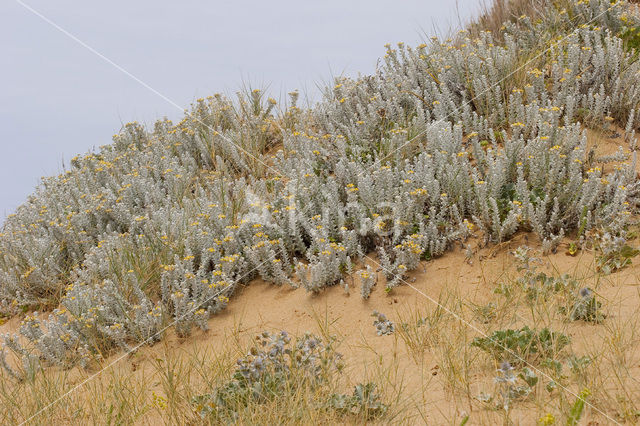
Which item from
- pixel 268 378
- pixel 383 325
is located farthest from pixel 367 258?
pixel 268 378

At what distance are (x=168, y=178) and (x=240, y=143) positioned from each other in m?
1.02

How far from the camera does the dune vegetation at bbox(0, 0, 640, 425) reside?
346 centimetres

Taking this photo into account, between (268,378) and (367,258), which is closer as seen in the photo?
(268,378)

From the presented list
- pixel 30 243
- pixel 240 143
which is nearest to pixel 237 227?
pixel 240 143

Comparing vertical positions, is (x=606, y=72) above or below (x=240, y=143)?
A: below

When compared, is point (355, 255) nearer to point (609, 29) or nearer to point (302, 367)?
point (302, 367)

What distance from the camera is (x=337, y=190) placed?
5.73 m

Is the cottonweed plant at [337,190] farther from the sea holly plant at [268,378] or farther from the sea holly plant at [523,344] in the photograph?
the sea holly plant at [523,344]

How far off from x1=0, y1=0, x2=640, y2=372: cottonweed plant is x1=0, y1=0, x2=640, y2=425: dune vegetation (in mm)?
28

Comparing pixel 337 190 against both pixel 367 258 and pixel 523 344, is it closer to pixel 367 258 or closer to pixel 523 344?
pixel 367 258

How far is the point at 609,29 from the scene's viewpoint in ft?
25.8

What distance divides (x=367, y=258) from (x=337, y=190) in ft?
2.67

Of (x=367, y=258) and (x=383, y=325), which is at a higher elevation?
(x=367, y=258)

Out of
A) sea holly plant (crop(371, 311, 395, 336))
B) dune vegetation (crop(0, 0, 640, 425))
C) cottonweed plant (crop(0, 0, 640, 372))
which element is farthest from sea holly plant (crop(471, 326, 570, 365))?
cottonweed plant (crop(0, 0, 640, 372))
